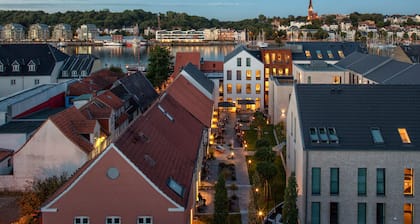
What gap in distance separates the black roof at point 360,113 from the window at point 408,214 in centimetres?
172

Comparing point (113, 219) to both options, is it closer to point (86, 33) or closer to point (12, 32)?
point (86, 33)

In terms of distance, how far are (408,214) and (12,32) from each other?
609 ft

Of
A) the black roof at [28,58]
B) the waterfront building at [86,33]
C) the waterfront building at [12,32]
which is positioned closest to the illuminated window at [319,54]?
the black roof at [28,58]

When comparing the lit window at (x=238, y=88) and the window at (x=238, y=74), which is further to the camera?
the lit window at (x=238, y=88)

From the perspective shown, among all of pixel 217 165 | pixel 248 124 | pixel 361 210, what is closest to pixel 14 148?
pixel 217 165

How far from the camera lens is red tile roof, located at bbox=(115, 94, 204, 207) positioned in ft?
47.4

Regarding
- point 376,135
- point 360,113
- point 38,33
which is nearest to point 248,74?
point 360,113

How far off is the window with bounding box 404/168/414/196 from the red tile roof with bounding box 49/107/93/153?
10.9 metres

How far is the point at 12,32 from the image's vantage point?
186 m

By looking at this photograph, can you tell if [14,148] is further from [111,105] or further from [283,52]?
[283,52]

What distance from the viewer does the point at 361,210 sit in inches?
651

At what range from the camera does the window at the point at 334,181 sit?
54.0ft

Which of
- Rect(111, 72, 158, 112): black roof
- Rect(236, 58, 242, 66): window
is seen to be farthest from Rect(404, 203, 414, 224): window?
Rect(236, 58, 242, 66): window

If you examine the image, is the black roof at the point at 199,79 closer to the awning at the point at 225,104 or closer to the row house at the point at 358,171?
the awning at the point at 225,104
